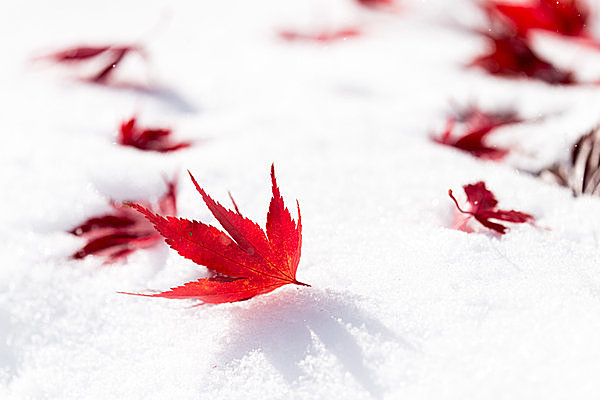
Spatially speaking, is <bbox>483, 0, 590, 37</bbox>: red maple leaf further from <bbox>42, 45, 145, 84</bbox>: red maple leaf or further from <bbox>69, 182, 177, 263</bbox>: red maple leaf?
<bbox>69, 182, 177, 263</bbox>: red maple leaf

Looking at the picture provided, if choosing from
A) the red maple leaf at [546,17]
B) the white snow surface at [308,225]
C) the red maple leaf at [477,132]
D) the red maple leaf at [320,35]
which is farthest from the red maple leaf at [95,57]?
the red maple leaf at [546,17]

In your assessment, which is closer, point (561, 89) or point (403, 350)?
point (403, 350)

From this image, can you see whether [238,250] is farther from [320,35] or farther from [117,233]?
[320,35]

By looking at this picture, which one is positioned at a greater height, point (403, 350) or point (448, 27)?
point (448, 27)

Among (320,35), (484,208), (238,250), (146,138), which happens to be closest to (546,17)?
(320,35)

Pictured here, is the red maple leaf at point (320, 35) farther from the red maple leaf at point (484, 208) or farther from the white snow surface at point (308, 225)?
the red maple leaf at point (484, 208)

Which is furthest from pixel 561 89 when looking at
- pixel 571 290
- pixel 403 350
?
pixel 403 350

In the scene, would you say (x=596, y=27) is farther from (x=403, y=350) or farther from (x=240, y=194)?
(x=403, y=350)
